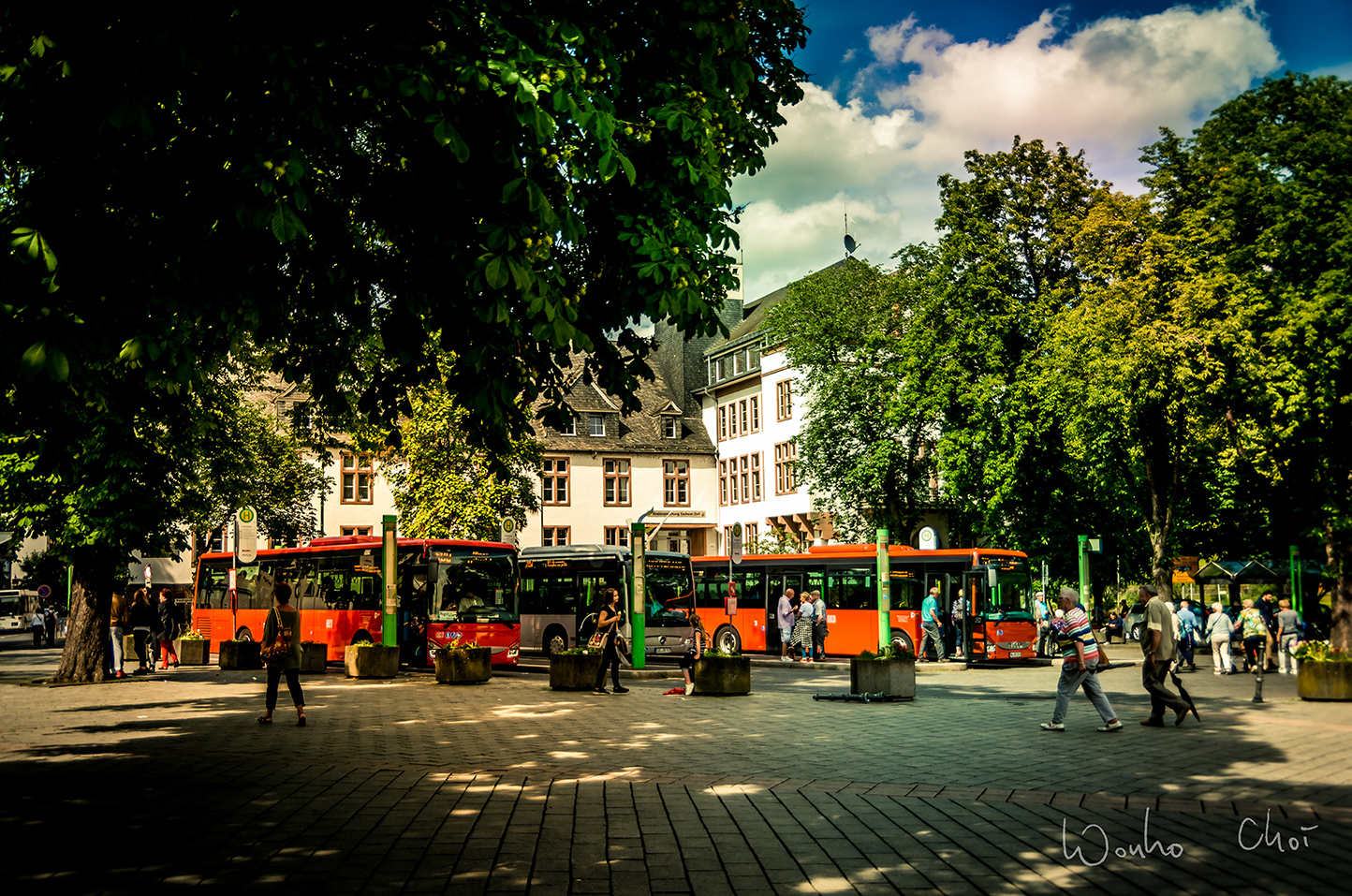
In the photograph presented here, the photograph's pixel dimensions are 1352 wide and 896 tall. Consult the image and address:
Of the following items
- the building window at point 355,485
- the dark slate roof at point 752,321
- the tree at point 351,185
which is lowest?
the tree at point 351,185

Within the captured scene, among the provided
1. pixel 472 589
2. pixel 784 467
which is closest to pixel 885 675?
pixel 472 589

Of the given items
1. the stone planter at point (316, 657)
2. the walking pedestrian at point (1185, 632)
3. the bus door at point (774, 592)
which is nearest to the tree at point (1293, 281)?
the walking pedestrian at point (1185, 632)

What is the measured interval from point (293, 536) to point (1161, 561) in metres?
38.1

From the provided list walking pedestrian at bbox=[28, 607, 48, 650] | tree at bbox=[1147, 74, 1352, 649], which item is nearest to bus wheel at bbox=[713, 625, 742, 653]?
tree at bbox=[1147, 74, 1352, 649]

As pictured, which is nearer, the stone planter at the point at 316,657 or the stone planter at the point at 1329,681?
the stone planter at the point at 1329,681

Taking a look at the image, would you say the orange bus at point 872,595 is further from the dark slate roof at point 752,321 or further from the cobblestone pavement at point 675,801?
the dark slate roof at point 752,321

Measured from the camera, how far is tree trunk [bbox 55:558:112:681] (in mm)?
23462

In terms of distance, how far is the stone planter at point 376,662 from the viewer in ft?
79.5

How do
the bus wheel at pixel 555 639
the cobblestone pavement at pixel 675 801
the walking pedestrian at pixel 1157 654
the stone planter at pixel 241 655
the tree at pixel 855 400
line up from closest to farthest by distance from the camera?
the cobblestone pavement at pixel 675 801, the walking pedestrian at pixel 1157 654, the stone planter at pixel 241 655, the bus wheel at pixel 555 639, the tree at pixel 855 400

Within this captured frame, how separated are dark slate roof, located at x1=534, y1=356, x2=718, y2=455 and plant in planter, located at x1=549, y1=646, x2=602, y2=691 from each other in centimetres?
4462

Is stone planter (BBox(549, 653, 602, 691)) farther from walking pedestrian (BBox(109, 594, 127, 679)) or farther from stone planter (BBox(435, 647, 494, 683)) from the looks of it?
walking pedestrian (BBox(109, 594, 127, 679))

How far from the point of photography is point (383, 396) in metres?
11.8

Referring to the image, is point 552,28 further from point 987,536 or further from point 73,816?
point 987,536

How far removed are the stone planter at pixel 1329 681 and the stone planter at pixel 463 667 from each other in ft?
46.1
